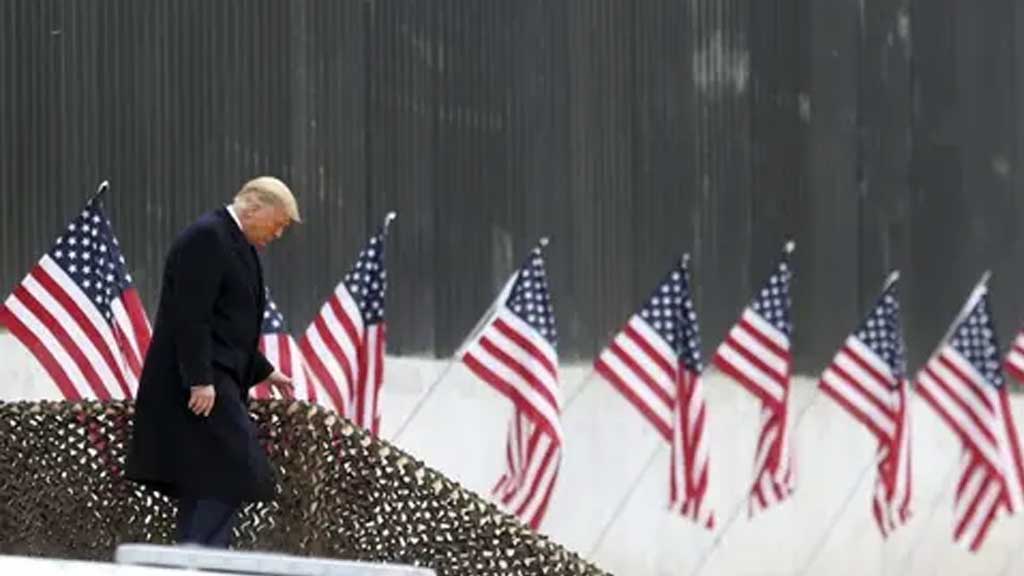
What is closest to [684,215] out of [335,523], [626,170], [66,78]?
[626,170]

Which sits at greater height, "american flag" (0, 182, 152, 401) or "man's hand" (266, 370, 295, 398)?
"man's hand" (266, 370, 295, 398)

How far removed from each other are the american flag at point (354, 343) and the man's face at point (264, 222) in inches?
183

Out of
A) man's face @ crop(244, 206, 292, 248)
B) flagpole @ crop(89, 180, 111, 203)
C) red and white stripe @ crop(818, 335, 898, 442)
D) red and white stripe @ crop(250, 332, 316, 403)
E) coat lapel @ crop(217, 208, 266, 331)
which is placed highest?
red and white stripe @ crop(818, 335, 898, 442)

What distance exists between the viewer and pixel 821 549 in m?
19.9

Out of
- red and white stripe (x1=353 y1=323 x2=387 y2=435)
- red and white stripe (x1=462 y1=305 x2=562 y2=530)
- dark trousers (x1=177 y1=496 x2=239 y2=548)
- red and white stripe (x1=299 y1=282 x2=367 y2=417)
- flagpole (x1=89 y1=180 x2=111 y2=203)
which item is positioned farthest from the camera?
red and white stripe (x1=462 y1=305 x2=562 y2=530)

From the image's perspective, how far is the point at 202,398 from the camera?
10.4 meters

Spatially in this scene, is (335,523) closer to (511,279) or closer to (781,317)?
(511,279)

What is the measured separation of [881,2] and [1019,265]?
2.46 m

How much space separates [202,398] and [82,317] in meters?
3.84

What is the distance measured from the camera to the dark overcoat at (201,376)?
10430 millimetres

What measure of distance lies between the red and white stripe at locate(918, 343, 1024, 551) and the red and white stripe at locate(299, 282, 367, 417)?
19.2 ft

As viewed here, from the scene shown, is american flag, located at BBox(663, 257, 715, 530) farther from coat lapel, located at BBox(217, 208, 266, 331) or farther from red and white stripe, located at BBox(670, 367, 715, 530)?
coat lapel, located at BBox(217, 208, 266, 331)

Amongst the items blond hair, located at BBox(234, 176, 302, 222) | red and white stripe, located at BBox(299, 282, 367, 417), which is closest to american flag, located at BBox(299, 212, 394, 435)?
red and white stripe, located at BBox(299, 282, 367, 417)

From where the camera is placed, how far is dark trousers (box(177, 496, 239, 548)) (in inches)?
415
